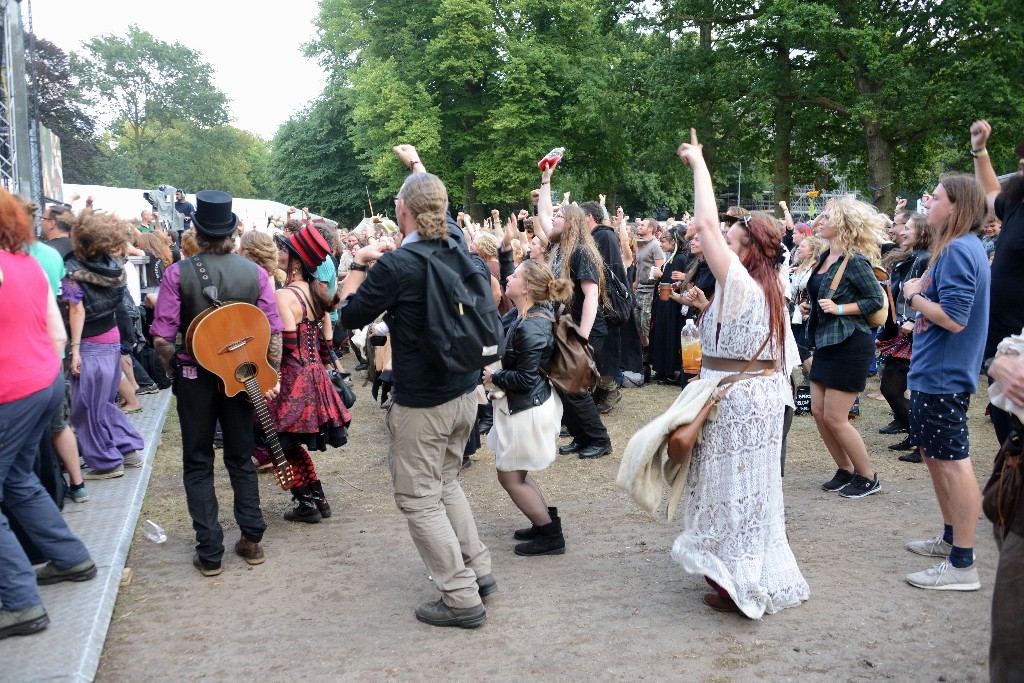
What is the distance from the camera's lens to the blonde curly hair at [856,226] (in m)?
5.46

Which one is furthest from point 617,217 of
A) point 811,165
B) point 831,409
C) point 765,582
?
point 811,165

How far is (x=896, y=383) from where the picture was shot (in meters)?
7.04

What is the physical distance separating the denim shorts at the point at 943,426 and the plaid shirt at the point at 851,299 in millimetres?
1236

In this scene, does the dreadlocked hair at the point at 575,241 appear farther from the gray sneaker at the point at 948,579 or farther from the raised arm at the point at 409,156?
the gray sneaker at the point at 948,579

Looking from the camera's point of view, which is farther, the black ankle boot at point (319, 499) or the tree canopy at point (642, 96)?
the tree canopy at point (642, 96)

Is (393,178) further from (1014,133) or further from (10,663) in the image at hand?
(10,663)

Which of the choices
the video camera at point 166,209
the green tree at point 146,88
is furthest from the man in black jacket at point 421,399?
the green tree at point 146,88

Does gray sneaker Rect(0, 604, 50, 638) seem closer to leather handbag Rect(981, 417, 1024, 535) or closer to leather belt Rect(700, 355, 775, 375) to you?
leather belt Rect(700, 355, 775, 375)

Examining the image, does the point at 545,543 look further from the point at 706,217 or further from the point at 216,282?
the point at 216,282

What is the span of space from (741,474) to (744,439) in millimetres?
163

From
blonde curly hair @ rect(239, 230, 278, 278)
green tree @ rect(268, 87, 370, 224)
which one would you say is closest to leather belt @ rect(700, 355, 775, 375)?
blonde curly hair @ rect(239, 230, 278, 278)

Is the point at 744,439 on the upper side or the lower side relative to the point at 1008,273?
lower

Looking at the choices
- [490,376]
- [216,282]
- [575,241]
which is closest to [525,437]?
[490,376]

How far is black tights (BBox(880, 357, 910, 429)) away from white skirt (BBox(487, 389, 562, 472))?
3832 millimetres
